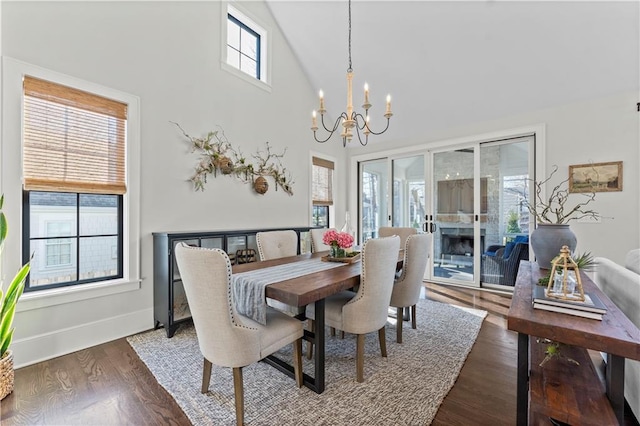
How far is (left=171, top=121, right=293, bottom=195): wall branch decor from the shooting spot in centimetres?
329

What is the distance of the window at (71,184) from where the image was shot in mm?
2207

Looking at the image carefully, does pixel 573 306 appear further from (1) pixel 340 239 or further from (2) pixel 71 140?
(2) pixel 71 140

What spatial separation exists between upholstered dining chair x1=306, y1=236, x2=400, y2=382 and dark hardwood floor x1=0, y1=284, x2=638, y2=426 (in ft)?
1.97

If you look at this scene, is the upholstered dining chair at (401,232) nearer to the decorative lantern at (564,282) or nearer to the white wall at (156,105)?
the white wall at (156,105)

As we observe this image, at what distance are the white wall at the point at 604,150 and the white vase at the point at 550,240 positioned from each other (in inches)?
77.2

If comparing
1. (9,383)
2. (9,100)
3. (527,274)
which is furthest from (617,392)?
(9,100)

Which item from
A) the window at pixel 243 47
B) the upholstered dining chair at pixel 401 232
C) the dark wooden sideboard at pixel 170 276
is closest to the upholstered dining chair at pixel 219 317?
the dark wooden sideboard at pixel 170 276

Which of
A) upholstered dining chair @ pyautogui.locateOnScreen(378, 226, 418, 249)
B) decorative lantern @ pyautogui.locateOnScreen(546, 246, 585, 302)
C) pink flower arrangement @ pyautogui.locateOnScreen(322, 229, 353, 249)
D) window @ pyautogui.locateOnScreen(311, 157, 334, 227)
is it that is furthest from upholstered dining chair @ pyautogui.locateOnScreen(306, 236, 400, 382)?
window @ pyautogui.locateOnScreen(311, 157, 334, 227)

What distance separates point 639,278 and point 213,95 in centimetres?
405

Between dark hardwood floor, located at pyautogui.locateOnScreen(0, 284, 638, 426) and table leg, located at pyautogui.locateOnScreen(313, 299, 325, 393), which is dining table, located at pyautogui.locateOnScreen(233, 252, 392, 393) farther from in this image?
dark hardwood floor, located at pyautogui.locateOnScreen(0, 284, 638, 426)

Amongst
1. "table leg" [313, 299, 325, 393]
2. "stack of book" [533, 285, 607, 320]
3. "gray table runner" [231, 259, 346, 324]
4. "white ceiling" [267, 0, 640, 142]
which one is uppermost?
"white ceiling" [267, 0, 640, 142]

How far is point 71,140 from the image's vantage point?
236 centimetres

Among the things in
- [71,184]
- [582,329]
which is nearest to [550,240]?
[582,329]

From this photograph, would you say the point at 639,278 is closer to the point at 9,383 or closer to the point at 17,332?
the point at 9,383
